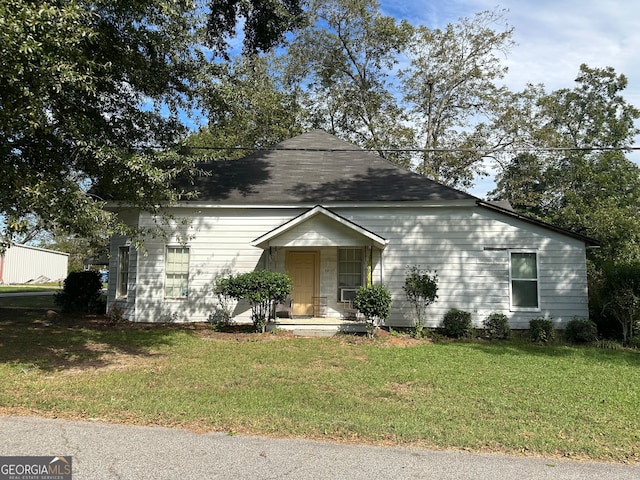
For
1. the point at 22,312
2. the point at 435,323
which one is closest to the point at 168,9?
the point at 435,323

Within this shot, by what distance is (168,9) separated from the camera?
8.01 meters

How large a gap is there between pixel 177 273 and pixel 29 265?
44.0 metres

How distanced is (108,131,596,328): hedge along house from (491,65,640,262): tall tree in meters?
3.45

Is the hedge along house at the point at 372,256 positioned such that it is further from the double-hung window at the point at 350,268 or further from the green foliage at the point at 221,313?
the green foliage at the point at 221,313

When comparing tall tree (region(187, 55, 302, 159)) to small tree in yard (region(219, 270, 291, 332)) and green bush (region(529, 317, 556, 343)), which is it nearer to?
small tree in yard (region(219, 270, 291, 332))

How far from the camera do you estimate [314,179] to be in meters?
14.6

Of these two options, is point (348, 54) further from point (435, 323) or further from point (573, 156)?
point (435, 323)

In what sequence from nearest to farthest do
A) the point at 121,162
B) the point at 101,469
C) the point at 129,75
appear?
the point at 101,469 < the point at 121,162 < the point at 129,75

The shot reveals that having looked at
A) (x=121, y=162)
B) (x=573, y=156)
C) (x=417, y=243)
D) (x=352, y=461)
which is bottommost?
(x=352, y=461)

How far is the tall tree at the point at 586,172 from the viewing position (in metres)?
17.0

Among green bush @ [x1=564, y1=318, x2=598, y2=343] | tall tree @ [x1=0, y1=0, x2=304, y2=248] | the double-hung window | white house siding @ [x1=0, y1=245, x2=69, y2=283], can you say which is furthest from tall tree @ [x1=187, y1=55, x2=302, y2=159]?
white house siding @ [x1=0, y1=245, x2=69, y2=283]

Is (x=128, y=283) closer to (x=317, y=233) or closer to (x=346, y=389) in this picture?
(x=317, y=233)

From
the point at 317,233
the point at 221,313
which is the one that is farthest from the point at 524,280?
the point at 221,313

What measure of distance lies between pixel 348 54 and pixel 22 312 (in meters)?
22.4
